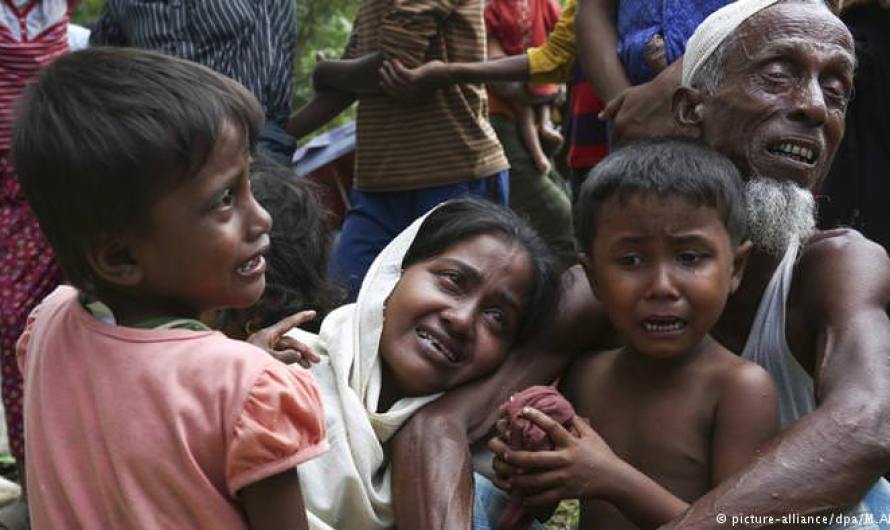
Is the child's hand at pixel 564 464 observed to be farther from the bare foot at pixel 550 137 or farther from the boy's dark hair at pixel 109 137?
the bare foot at pixel 550 137

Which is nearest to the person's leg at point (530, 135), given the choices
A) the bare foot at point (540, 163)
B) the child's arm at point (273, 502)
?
the bare foot at point (540, 163)

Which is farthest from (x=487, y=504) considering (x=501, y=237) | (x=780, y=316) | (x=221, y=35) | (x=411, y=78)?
(x=411, y=78)

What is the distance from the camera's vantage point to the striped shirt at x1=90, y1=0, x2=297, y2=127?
172 inches

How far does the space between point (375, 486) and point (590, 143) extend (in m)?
2.09

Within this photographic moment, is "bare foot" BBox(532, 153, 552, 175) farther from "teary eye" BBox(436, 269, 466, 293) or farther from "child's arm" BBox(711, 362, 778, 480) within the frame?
Result: "child's arm" BBox(711, 362, 778, 480)

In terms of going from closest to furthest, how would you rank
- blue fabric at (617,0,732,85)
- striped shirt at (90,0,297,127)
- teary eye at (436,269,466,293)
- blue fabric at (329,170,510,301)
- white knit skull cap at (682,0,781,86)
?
teary eye at (436,269,466,293), white knit skull cap at (682,0,781,86), blue fabric at (617,0,732,85), striped shirt at (90,0,297,127), blue fabric at (329,170,510,301)

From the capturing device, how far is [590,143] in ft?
14.8

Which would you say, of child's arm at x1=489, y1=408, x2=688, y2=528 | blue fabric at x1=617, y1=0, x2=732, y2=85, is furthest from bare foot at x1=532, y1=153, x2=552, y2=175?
child's arm at x1=489, y1=408, x2=688, y2=528

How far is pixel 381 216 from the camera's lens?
4.97 m

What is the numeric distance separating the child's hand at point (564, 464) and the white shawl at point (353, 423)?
1.12ft

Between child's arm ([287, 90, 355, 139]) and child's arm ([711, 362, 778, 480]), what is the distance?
3.23m

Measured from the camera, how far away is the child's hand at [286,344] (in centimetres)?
283

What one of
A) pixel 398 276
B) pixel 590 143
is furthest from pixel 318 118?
pixel 398 276

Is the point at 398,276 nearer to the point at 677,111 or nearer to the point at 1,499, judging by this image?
the point at 677,111
